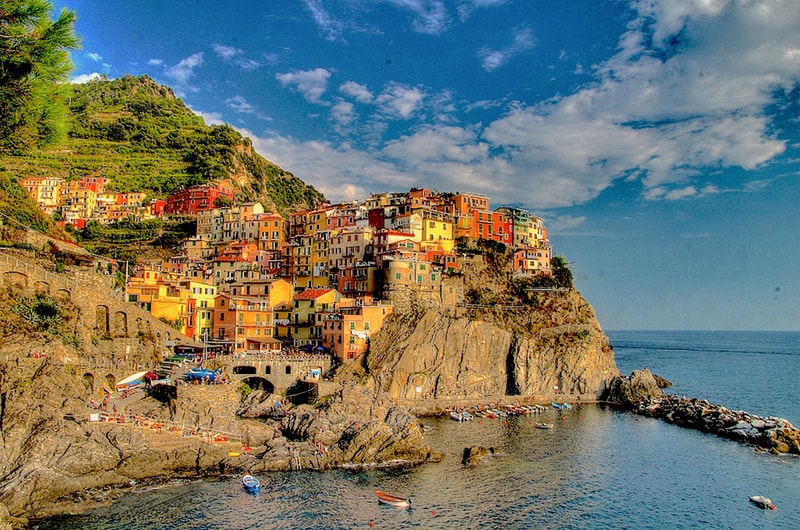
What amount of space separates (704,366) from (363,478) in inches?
4179

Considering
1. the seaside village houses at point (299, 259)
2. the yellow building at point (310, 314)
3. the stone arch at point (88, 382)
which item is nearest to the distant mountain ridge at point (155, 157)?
the seaside village houses at point (299, 259)

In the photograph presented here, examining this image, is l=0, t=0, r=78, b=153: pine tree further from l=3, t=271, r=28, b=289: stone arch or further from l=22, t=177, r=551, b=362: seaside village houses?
l=22, t=177, r=551, b=362: seaside village houses

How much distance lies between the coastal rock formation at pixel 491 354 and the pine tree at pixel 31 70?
147 ft

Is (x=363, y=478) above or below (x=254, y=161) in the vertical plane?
below


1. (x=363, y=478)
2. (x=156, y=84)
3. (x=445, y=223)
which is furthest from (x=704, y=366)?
(x=156, y=84)

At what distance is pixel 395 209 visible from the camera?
267 ft

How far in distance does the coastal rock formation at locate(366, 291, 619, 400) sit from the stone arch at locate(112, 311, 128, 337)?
21.5 m

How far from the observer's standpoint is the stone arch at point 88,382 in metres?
40.3

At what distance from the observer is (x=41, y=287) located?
44031 mm

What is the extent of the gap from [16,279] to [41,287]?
1.68m

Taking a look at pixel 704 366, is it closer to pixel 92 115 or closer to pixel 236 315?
pixel 236 315

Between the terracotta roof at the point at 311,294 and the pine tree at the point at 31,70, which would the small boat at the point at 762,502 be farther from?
the terracotta roof at the point at 311,294

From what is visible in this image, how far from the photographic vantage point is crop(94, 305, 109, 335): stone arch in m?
48.1

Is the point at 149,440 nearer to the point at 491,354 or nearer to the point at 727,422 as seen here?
the point at 491,354
